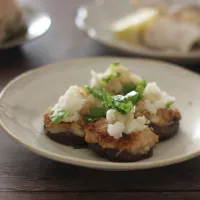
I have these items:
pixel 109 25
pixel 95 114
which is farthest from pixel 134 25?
pixel 95 114

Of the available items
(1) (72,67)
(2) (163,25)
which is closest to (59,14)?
(2) (163,25)

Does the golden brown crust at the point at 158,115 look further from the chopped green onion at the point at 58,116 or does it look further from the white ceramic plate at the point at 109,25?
the white ceramic plate at the point at 109,25

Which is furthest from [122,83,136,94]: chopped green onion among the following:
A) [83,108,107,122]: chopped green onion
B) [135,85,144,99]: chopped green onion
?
[83,108,107,122]: chopped green onion

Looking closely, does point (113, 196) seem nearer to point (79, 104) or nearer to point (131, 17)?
point (79, 104)

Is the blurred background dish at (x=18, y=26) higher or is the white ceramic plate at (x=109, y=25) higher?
the blurred background dish at (x=18, y=26)

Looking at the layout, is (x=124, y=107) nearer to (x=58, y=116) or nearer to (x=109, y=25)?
(x=58, y=116)

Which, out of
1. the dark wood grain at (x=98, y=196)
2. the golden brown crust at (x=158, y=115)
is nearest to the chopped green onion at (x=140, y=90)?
the golden brown crust at (x=158, y=115)
